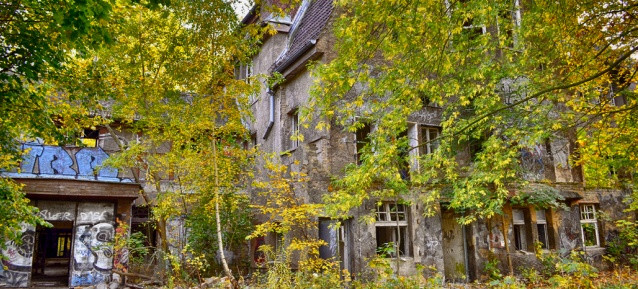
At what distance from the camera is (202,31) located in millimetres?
9445

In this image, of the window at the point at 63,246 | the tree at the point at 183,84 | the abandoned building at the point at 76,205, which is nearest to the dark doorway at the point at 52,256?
the window at the point at 63,246

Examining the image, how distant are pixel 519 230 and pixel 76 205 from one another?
15.0 metres

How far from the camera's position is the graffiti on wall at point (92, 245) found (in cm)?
1330

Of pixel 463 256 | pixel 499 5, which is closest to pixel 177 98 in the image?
pixel 499 5

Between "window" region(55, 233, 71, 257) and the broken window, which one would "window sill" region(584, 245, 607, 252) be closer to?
the broken window

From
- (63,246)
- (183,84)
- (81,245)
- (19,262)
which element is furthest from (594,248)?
(63,246)

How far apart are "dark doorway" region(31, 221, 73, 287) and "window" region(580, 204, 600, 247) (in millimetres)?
19406

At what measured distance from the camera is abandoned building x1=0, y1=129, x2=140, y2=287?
12750mm

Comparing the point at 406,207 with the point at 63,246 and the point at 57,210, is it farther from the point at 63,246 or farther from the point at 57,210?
the point at 63,246

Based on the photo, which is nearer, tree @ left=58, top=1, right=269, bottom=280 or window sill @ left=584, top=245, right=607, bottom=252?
tree @ left=58, top=1, right=269, bottom=280

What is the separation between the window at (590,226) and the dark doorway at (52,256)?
19406mm

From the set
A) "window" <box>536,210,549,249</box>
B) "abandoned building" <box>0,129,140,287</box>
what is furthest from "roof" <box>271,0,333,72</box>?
"window" <box>536,210,549,249</box>

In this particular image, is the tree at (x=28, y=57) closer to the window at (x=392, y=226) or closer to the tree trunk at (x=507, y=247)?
the window at (x=392, y=226)

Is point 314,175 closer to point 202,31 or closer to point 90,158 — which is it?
point 202,31
